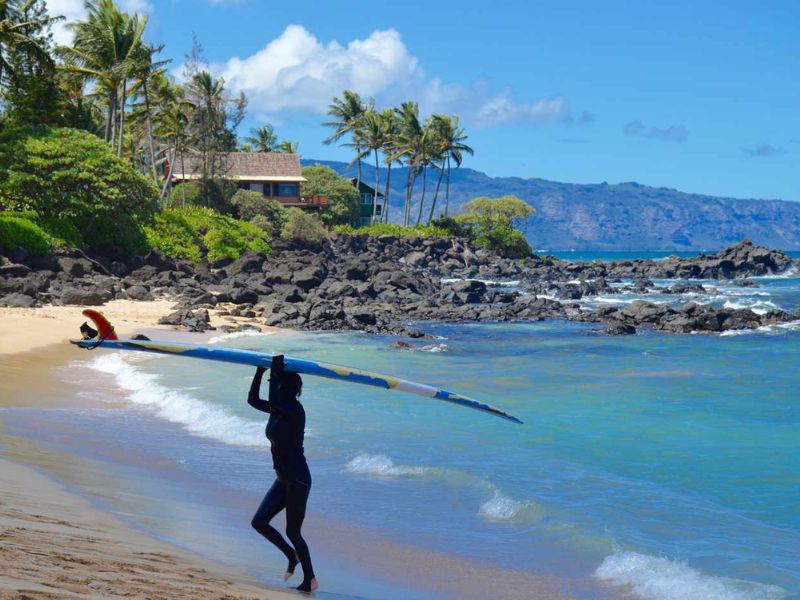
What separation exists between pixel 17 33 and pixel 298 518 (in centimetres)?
3514

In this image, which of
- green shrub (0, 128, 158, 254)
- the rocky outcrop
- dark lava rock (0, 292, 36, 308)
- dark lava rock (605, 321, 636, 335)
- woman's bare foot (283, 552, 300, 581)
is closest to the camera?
woman's bare foot (283, 552, 300, 581)

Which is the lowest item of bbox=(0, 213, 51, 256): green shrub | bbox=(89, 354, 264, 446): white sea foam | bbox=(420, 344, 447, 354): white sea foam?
bbox=(89, 354, 264, 446): white sea foam

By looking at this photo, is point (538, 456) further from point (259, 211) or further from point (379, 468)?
point (259, 211)

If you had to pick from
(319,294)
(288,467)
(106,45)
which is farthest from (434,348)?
(106,45)

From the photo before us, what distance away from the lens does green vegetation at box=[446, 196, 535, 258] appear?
77938 millimetres

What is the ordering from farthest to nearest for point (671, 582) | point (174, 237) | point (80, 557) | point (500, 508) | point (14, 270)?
point (174, 237) → point (14, 270) → point (500, 508) → point (671, 582) → point (80, 557)

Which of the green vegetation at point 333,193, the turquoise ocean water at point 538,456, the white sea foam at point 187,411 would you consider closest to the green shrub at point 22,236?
the turquoise ocean water at point 538,456

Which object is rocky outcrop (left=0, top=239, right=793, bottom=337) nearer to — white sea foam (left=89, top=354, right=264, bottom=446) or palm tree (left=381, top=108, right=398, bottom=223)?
white sea foam (left=89, top=354, right=264, bottom=446)

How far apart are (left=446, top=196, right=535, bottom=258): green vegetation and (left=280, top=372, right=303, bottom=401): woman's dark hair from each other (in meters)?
71.2

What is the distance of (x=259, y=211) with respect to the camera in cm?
5772

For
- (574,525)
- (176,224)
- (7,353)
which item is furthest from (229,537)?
(176,224)

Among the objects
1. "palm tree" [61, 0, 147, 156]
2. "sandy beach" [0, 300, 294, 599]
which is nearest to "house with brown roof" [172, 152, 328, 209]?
"palm tree" [61, 0, 147, 156]

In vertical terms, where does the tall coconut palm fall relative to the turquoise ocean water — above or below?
above

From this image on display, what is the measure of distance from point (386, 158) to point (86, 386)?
215 ft
